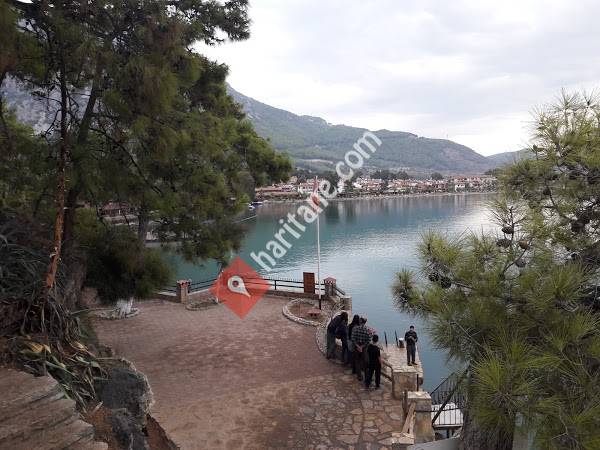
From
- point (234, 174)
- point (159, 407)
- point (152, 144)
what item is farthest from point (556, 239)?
point (234, 174)

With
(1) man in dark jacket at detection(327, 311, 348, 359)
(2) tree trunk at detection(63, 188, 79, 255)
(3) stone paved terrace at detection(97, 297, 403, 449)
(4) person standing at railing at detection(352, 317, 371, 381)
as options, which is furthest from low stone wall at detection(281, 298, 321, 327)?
(2) tree trunk at detection(63, 188, 79, 255)

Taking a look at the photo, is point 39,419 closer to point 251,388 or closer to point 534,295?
point 534,295

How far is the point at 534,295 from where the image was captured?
7.82 feet

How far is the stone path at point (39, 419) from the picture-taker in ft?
9.71

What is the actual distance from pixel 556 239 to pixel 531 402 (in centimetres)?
123

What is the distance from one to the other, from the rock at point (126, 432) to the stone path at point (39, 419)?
339mm

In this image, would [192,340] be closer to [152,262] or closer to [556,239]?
[152,262]

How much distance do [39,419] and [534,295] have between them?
357 centimetres

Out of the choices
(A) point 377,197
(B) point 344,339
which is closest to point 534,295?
(B) point 344,339

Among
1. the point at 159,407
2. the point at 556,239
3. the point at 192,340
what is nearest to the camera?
the point at 556,239

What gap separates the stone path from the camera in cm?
296

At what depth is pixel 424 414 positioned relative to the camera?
17.2ft

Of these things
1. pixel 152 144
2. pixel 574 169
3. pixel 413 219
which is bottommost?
pixel 413 219

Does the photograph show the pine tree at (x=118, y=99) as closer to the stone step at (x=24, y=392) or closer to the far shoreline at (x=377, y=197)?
the stone step at (x=24, y=392)
